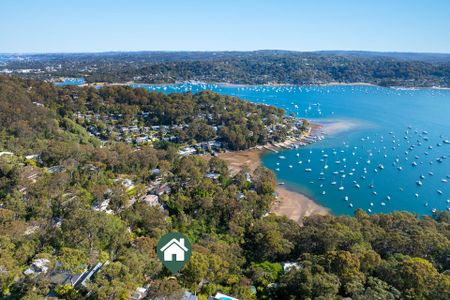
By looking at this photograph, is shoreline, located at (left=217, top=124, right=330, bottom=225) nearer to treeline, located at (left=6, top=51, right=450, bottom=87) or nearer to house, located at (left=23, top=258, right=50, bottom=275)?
house, located at (left=23, top=258, right=50, bottom=275)

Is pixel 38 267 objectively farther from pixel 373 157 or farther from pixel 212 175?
pixel 373 157

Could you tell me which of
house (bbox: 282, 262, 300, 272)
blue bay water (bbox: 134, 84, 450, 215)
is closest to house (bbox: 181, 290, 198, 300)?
house (bbox: 282, 262, 300, 272)

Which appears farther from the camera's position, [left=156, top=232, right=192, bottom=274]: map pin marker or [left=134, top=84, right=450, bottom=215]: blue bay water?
[left=134, top=84, right=450, bottom=215]: blue bay water

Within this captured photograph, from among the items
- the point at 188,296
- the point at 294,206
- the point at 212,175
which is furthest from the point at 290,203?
the point at 188,296

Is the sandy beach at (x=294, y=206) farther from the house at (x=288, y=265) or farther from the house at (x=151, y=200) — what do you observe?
the house at (x=151, y=200)

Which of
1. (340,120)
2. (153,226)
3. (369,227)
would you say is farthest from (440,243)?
(340,120)

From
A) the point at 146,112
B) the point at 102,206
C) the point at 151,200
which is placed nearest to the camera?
the point at 102,206

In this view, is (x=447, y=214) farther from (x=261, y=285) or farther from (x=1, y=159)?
(x=1, y=159)

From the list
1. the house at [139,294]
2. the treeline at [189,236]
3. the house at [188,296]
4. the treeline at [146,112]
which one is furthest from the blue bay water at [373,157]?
the house at [139,294]
